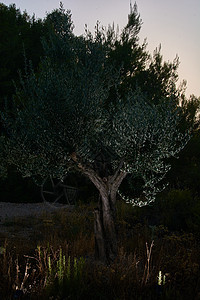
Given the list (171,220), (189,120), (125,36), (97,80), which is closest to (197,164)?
(189,120)

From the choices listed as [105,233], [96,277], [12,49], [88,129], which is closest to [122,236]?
[105,233]

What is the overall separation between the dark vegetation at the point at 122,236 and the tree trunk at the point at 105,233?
0.21m

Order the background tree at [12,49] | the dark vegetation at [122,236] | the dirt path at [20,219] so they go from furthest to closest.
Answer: the background tree at [12,49] < the dirt path at [20,219] < the dark vegetation at [122,236]

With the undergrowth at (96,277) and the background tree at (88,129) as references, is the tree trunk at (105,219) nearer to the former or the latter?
the background tree at (88,129)

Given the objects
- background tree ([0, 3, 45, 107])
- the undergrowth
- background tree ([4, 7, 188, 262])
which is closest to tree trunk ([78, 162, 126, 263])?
background tree ([4, 7, 188, 262])

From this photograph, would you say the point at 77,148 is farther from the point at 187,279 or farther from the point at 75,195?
the point at 75,195

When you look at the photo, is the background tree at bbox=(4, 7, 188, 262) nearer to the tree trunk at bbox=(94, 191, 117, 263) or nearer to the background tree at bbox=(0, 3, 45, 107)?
the tree trunk at bbox=(94, 191, 117, 263)

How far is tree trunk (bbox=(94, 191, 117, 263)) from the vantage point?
21.3 ft

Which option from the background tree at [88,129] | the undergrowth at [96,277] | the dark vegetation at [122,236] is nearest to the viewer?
the undergrowth at [96,277]

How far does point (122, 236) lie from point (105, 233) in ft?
7.54

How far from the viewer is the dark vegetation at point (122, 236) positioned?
16.7 feet

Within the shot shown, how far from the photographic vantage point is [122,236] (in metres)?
8.73

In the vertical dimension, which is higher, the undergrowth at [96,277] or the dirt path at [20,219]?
the dirt path at [20,219]

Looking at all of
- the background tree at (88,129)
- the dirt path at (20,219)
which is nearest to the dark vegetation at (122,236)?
the dirt path at (20,219)
